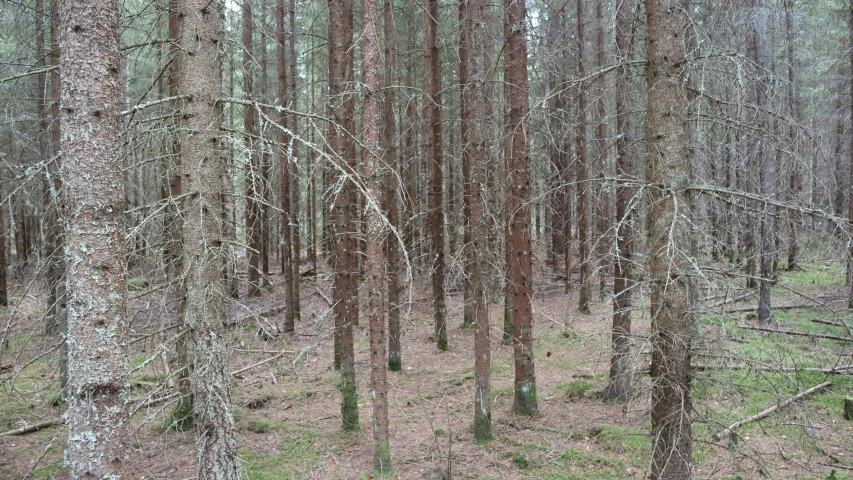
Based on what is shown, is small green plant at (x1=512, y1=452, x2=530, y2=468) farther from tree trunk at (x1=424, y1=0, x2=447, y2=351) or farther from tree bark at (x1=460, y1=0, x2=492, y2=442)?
tree trunk at (x1=424, y1=0, x2=447, y2=351)

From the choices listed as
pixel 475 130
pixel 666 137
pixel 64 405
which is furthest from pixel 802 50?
pixel 64 405

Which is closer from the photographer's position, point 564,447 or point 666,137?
point 666,137

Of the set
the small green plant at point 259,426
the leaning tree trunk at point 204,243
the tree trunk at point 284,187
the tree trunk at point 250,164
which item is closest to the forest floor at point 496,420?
the small green plant at point 259,426

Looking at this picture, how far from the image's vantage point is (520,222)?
809 centimetres

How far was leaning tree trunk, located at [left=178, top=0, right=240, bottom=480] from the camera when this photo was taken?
4.36 m

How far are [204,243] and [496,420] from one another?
18.8 ft

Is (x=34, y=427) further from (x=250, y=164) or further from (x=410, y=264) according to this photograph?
(x=250, y=164)

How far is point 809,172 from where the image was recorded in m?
4.30

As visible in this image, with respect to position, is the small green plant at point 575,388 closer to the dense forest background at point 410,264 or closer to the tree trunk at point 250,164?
the dense forest background at point 410,264

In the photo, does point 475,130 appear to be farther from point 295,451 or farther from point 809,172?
point 295,451

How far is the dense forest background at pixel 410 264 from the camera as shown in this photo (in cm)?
330

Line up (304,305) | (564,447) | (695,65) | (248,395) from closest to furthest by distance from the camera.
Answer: (695,65), (564,447), (248,395), (304,305)

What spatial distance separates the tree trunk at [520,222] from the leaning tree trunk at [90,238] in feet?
19.0

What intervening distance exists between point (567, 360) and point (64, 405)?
946 centimetres
